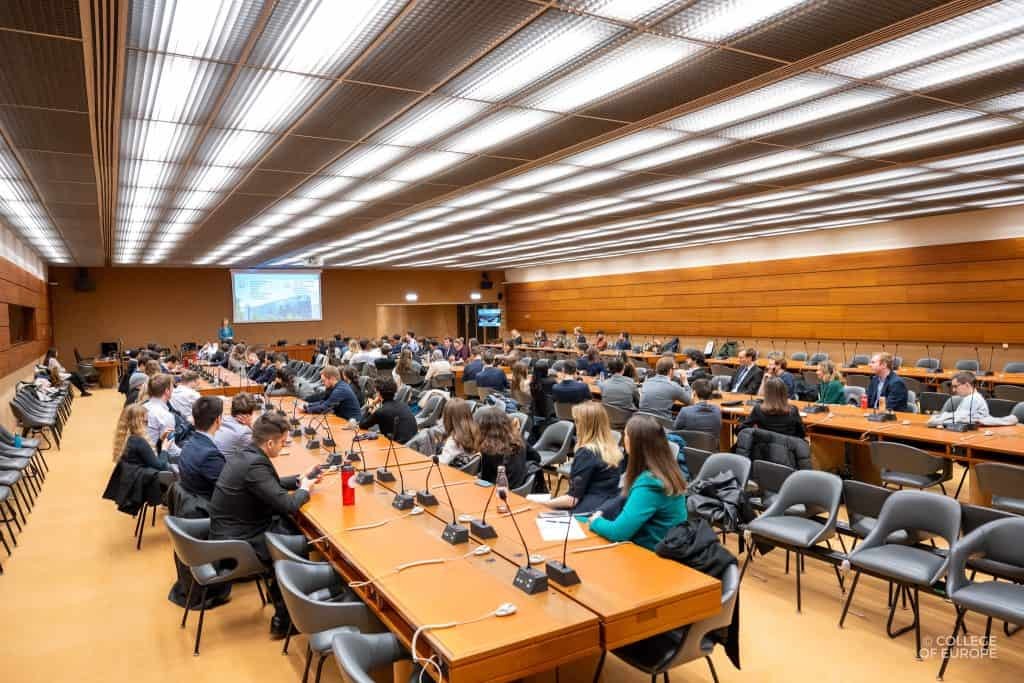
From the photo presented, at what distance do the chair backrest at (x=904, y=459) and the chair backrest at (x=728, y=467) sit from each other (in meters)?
1.62

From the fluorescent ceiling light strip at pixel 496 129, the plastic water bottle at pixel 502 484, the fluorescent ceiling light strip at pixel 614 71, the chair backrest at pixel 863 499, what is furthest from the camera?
the fluorescent ceiling light strip at pixel 496 129

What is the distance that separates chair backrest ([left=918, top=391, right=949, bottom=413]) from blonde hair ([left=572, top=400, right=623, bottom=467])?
6543 millimetres

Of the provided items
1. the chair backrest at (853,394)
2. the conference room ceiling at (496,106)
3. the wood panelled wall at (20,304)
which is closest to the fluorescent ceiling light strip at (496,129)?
the conference room ceiling at (496,106)

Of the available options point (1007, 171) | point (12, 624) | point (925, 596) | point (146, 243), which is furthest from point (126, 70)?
point (146, 243)

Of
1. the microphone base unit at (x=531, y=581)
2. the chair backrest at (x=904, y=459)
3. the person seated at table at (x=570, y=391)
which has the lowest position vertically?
the chair backrest at (x=904, y=459)

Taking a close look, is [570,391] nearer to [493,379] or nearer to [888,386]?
[493,379]

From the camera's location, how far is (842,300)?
15.1 m

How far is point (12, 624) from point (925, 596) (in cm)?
628

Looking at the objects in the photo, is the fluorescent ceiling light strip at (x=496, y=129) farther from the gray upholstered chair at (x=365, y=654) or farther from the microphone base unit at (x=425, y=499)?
the gray upholstered chair at (x=365, y=654)

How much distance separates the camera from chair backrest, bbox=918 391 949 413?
27.8 ft

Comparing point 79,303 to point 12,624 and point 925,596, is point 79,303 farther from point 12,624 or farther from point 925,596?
point 925,596

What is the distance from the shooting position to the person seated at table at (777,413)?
18.6 feet

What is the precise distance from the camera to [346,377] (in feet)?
31.4

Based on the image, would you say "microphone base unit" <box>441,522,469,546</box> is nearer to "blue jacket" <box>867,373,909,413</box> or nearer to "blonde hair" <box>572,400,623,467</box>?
"blonde hair" <box>572,400,623,467</box>
